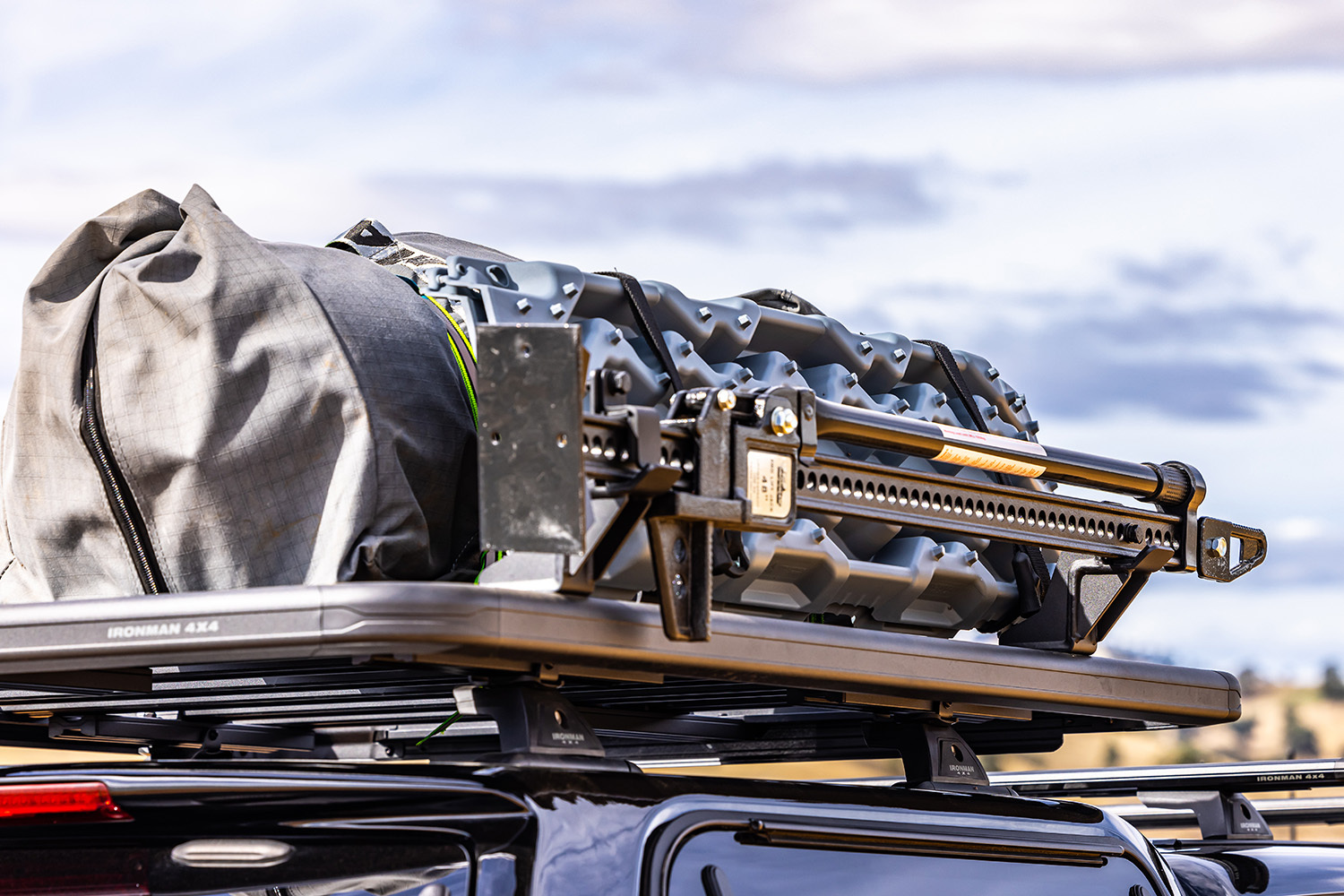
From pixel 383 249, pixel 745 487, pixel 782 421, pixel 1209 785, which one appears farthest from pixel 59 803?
pixel 1209 785

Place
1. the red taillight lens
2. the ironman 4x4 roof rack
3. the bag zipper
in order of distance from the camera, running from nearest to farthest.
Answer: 1. the red taillight lens
2. the bag zipper
3. the ironman 4x4 roof rack

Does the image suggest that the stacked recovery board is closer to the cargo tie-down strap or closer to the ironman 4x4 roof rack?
the cargo tie-down strap

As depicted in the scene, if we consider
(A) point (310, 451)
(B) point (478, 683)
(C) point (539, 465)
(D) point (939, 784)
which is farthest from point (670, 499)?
(D) point (939, 784)

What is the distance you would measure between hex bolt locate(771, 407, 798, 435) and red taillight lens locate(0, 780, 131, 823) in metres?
1.14

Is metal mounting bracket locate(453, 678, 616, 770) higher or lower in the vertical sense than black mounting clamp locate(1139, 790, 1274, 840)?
higher

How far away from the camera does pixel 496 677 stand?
2.70 metres

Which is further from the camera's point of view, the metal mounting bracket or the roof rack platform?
the metal mounting bracket

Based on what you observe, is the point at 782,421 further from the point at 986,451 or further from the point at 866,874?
the point at 866,874

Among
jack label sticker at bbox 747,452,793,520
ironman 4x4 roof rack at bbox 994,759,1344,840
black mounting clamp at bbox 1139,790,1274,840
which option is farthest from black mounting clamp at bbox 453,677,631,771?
black mounting clamp at bbox 1139,790,1274,840

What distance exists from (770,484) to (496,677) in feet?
1.74

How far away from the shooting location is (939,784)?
3.46 m

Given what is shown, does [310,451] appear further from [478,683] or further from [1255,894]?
[1255,894]

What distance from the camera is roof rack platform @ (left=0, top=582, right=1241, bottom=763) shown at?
2.42 metres

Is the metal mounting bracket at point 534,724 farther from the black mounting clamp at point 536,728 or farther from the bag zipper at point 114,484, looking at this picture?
the bag zipper at point 114,484
